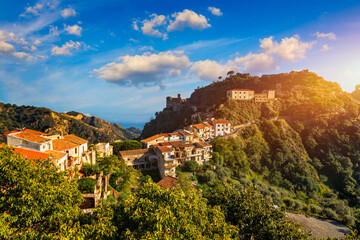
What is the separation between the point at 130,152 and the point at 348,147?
257ft

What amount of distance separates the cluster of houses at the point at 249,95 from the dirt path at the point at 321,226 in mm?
53211

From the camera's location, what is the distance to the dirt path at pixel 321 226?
3488 centimetres

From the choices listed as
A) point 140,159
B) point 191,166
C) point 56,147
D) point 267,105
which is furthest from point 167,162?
point 267,105

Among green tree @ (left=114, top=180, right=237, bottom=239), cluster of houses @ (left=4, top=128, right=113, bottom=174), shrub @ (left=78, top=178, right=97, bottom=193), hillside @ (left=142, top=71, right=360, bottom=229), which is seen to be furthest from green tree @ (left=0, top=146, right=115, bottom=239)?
hillside @ (left=142, top=71, right=360, bottom=229)

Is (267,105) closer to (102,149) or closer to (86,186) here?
(102,149)

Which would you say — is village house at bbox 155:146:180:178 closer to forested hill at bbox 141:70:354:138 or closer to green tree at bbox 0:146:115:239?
green tree at bbox 0:146:115:239

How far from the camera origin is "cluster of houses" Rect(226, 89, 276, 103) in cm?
8288

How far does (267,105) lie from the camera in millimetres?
83500

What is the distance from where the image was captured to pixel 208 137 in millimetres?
60938

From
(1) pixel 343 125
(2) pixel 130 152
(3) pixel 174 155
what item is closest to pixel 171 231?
(3) pixel 174 155

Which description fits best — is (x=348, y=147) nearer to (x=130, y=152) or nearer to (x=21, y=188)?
(x=130, y=152)

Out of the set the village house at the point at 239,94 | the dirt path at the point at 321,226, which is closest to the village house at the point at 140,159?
the dirt path at the point at 321,226

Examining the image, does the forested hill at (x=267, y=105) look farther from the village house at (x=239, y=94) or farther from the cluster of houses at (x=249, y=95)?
the village house at (x=239, y=94)

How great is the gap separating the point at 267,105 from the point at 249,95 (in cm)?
913
